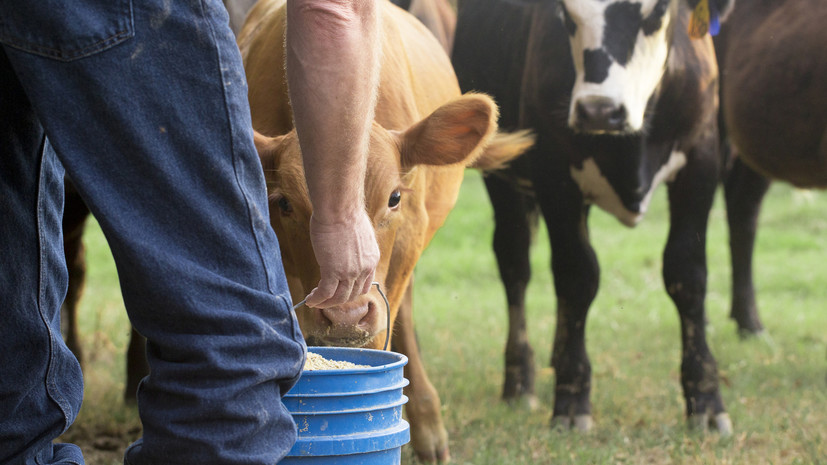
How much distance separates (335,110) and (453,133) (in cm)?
137

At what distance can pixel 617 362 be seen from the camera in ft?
17.7

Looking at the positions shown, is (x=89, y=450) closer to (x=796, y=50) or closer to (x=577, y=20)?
(x=577, y=20)

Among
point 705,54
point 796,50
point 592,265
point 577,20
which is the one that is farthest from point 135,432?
point 796,50

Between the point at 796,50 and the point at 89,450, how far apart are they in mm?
4070

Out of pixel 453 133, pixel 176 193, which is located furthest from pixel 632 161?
pixel 176 193

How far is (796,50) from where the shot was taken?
5008 mm

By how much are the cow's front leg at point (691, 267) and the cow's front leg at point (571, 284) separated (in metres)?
0.37

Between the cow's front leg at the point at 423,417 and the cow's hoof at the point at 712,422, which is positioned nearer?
the cow's front leg at the point at 423,417

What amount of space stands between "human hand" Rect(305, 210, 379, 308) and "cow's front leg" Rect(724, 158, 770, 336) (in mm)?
5033

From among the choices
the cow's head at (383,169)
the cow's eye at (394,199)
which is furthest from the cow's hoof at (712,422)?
the cow's eye at (394,199)

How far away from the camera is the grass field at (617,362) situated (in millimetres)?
3680

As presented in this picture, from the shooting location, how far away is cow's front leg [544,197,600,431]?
4.31 meters

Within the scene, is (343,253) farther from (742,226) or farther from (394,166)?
(742,226)

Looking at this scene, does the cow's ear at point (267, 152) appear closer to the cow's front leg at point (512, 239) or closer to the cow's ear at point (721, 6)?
the cow's ear at point (721, 6)
